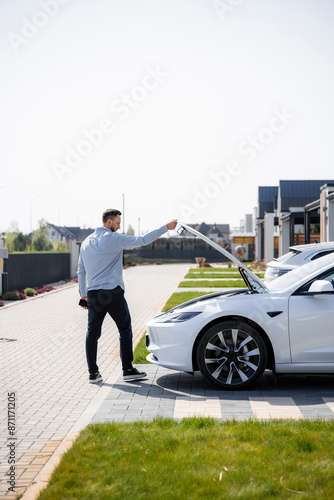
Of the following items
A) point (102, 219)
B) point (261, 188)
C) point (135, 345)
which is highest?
point (261, 188)

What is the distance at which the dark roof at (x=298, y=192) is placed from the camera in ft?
198

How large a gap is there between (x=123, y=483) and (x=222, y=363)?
9.16ft

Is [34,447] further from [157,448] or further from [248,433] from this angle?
[248,433]

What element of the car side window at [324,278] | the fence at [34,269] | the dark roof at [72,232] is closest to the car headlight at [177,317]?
the car side window at [324,278]

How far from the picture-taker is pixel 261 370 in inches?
245

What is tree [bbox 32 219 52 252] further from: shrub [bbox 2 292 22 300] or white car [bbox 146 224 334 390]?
white car [bbox 146 224 334 390]

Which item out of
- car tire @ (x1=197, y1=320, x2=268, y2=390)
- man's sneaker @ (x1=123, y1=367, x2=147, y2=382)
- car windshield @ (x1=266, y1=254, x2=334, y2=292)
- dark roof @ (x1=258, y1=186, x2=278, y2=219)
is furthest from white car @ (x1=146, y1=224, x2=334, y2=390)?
dark roof @ (x1=258, y1=186, x2=278, y2=219)

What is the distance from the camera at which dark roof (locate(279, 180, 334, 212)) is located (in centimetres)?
6028

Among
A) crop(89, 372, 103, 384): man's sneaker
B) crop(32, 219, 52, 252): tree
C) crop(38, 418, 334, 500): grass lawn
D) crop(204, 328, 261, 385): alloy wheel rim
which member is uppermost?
crop(32, 219, 52, 252): tree

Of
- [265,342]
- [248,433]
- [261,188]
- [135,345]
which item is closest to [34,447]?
[248,433]

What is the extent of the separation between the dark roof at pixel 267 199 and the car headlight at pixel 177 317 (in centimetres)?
6409

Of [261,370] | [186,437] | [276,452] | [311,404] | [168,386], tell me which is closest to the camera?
[276,452]

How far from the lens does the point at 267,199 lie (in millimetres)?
72062

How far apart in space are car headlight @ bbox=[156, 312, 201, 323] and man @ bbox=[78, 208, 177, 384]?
45 centimetres
